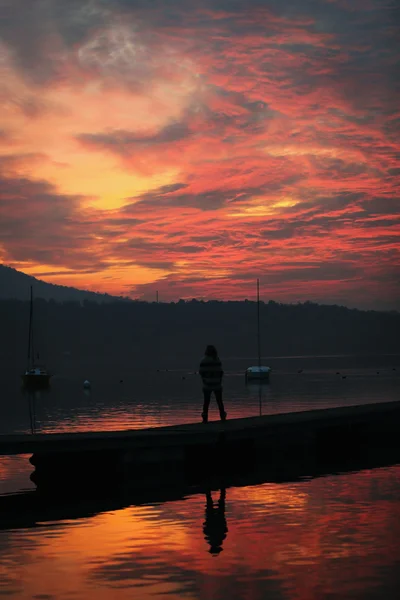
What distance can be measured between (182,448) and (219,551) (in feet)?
34.8

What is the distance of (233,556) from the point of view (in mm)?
15875

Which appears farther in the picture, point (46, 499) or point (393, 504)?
point (46, 499)

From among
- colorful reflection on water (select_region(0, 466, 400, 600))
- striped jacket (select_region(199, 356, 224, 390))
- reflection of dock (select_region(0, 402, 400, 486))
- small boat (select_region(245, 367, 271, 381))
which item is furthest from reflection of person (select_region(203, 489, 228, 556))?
small boat (select_region(245, 367, 271, 381))

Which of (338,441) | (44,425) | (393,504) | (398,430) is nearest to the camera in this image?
(393,504)

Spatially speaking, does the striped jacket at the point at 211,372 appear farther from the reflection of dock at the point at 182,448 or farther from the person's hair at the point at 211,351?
the reflection of dock at the point at 182,448

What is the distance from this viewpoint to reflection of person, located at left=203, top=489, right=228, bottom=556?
1695 cm

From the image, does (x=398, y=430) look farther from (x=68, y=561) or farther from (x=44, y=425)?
(x=44, y=425)

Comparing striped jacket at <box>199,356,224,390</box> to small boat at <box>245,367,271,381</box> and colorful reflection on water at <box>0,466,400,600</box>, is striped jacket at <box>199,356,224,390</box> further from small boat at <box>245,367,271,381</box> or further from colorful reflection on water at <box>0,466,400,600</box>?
small boat at <box>245,367,271,381</box>

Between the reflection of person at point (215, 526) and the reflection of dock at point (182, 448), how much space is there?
3668 millimetres

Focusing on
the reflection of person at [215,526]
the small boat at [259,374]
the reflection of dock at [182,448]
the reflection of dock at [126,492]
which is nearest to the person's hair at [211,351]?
the reflection of dock at [182,448]

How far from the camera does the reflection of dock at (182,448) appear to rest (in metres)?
25.3

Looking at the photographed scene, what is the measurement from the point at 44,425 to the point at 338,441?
100 feet

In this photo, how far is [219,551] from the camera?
643 inches

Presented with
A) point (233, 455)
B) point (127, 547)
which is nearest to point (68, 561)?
point (127, 547)
